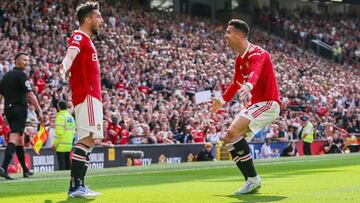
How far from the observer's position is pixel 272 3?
185 ft

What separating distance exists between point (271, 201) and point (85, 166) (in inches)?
99.0

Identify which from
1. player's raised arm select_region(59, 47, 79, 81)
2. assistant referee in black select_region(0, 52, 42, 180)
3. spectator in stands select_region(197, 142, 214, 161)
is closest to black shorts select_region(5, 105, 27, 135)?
assistant referee in black select_region(0, 52, 42, 180)

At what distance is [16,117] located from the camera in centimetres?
1482

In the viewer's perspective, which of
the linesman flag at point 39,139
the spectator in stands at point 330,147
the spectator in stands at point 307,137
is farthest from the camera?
the spectator in stands at point 330,147

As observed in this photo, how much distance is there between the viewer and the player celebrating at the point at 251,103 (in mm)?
10812

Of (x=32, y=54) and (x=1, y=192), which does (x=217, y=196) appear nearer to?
(x=1, y=192)

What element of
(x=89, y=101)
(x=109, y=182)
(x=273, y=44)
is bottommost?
(x=109, y=182)

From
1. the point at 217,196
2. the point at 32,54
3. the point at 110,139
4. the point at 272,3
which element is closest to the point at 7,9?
the point at 32,54

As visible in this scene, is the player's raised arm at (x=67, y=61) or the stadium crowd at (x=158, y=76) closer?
the player's raised arm at (x=67, y=61)

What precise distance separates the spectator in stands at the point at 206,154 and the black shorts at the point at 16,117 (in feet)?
40.8

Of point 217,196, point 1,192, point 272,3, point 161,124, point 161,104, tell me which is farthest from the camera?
point 272,3

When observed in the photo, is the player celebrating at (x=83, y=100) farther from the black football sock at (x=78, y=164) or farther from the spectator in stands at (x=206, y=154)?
the spectator in stands at (x=206, y=154)

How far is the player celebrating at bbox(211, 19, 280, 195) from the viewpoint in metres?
10.8

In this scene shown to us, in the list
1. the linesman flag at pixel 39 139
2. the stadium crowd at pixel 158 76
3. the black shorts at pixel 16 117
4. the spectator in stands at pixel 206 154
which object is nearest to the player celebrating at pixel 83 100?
the black shorts at pixel 16 117
